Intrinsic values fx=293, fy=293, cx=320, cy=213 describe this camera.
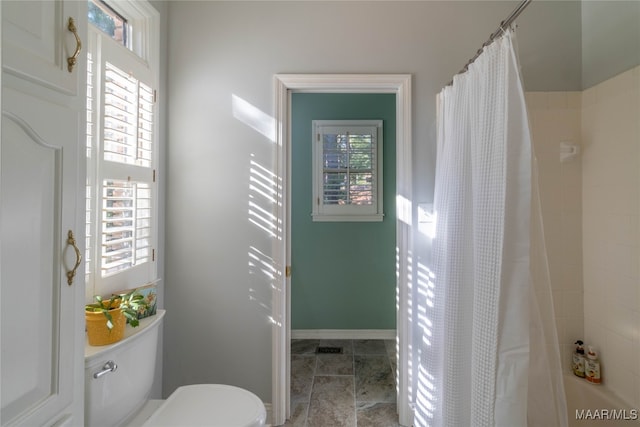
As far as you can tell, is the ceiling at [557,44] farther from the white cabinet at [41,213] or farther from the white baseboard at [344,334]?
the white baseboard at [344,334]

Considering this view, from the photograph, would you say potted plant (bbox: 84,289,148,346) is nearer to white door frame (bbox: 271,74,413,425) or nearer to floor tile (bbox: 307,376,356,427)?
white door frame (bbox: 271,74,413,425)

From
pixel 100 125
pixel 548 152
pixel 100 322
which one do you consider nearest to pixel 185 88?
pixel 100 125

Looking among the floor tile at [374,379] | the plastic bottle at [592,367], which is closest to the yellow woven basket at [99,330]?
the floor tile at [374,379]

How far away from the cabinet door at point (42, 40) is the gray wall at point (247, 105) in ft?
3.04

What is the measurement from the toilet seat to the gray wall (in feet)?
1.44

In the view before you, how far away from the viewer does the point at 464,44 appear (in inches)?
68.4

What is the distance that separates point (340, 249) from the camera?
292 centimetres

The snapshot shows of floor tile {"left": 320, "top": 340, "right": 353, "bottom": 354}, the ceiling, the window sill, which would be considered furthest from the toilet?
the ceiling

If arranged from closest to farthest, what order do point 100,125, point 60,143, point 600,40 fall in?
1. point 60,143
2. point 100,125
3. point 600,40

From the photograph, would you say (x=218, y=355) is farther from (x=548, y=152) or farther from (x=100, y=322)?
(x=548, y=152)

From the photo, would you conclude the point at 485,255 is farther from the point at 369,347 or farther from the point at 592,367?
the point at 369,347

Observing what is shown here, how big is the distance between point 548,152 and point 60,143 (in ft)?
7.44

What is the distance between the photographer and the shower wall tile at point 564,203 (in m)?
1.72

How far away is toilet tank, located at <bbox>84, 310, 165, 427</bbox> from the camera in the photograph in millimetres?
1053
